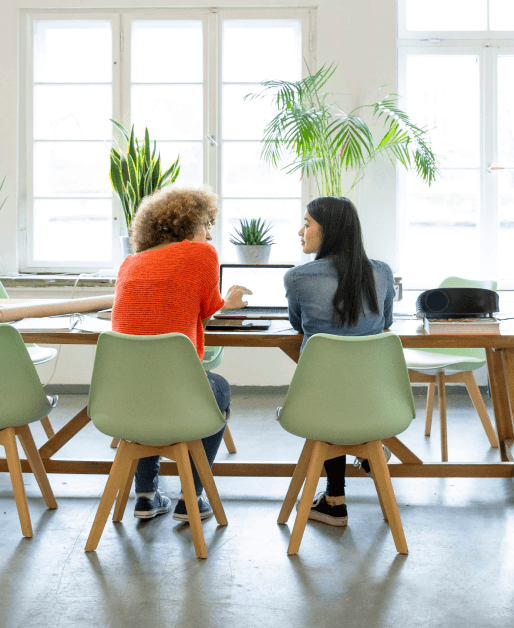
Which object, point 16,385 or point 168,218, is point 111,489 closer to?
point 16,385

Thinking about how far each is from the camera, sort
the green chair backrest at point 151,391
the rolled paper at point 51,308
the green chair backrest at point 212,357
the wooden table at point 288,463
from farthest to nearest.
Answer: the green chair backrest at point 212,357 → the rolled paper at point 51,308 → the wooden table at point 288,463 → the green chair backrest at point 151,391

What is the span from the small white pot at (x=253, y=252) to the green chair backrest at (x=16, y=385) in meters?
1.91

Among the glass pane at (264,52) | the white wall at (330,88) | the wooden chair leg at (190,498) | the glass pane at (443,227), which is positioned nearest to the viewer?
the wooden chair leg at (190,498)

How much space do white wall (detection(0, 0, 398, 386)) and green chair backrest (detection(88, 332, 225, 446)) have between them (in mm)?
2377

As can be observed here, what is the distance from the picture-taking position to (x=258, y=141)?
14.6 ft

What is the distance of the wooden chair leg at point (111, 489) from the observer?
210cm

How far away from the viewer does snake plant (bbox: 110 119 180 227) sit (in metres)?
3.97

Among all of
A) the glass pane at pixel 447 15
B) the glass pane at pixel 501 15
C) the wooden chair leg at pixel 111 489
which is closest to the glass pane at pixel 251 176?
the glass pane at pixel 447 15

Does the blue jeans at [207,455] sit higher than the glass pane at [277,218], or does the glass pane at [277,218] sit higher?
the glass pane at [277,218]

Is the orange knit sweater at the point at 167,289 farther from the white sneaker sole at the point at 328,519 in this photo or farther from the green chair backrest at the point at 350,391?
the white sneaker sole at the point at 328,519

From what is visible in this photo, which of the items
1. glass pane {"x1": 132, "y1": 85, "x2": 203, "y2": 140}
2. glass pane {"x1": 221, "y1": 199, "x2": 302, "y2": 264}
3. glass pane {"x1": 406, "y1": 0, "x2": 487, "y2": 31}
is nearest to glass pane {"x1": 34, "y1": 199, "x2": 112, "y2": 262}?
glass pane {"x1": 132, "y1": 85, "x2": 203, "y2": 140}

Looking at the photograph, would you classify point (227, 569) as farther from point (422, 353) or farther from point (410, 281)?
point (410, 281)

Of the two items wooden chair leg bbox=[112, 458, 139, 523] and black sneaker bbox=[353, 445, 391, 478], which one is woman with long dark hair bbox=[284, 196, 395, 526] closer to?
black sneaker bbox=[353, 445, 391, 478]

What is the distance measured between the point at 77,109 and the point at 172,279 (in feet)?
9.45
